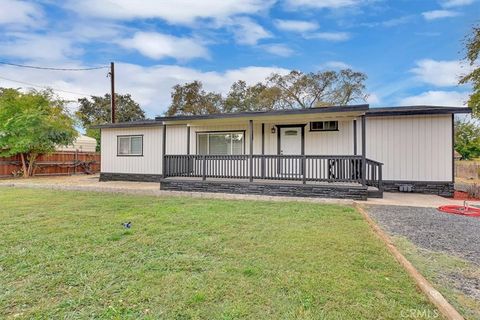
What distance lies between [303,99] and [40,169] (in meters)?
19.9

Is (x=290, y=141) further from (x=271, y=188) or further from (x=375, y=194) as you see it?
(x=375, y=194)

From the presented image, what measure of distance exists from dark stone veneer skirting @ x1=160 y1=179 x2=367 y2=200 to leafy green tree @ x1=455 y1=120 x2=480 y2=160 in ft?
84.8

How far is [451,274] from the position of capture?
2.99 meters

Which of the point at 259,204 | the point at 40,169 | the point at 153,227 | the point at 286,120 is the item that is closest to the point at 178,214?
the point at 153,227

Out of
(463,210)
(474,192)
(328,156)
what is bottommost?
(463,210)

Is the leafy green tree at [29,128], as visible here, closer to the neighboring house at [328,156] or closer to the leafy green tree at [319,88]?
the neighboring house at [328,156]

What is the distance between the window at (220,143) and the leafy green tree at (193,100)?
15654 millimetres

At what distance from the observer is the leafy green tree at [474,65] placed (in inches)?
492

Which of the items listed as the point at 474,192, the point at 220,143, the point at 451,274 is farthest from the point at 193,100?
the point at 451,274

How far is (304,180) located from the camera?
8320mm

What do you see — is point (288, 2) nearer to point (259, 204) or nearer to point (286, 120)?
point (286, 120)

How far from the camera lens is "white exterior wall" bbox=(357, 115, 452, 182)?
8859 mm

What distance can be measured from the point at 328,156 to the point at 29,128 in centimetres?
1401

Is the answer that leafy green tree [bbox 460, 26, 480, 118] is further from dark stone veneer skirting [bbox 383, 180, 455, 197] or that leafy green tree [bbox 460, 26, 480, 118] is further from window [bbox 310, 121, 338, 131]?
window [bbox 310, 121, 338, 131]
